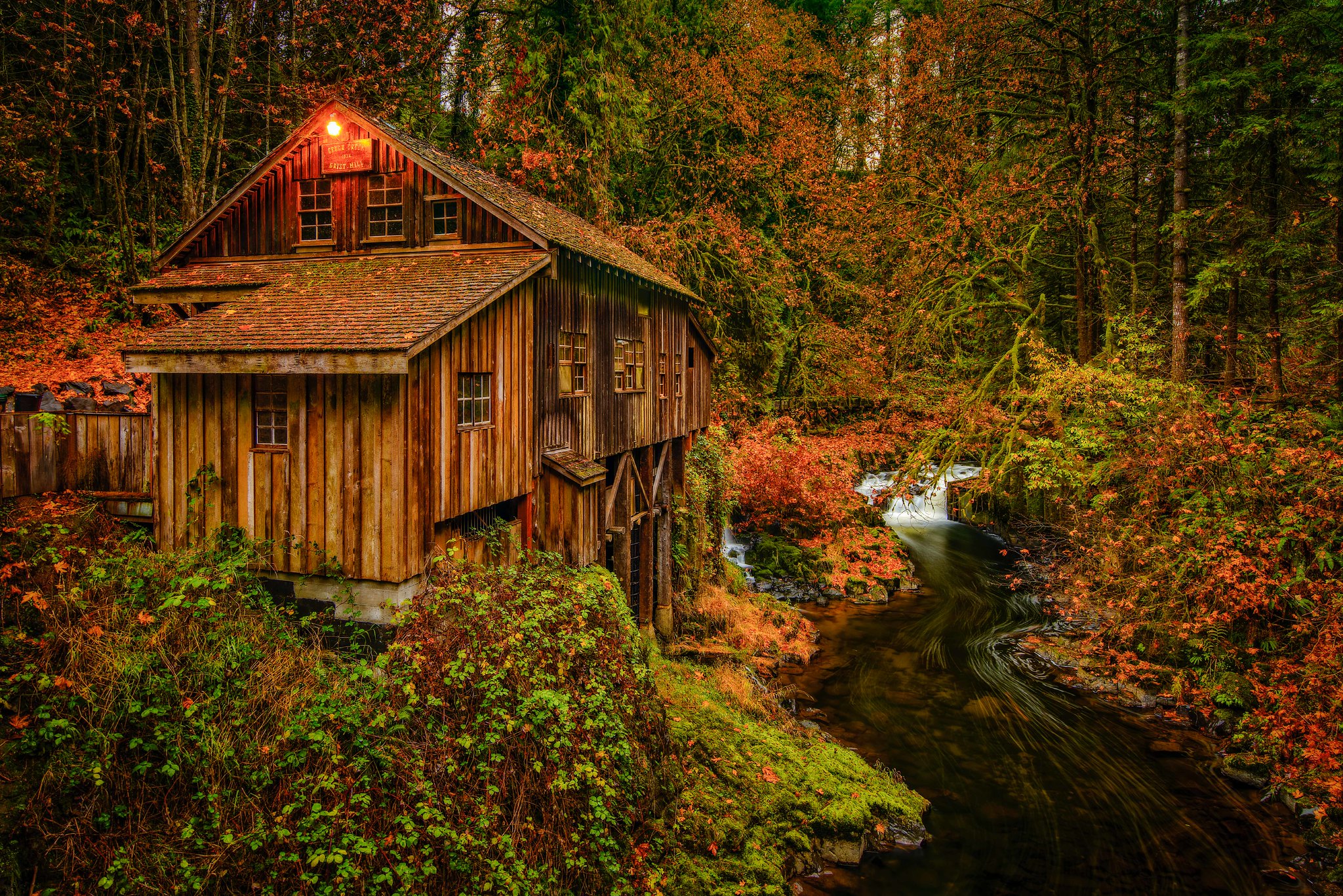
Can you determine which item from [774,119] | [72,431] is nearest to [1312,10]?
[774,119]

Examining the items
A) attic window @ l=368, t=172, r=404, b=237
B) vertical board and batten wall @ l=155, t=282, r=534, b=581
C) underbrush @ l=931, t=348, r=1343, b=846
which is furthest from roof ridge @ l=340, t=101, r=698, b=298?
underbrush @ l=931, t=348, r=1343, b=846

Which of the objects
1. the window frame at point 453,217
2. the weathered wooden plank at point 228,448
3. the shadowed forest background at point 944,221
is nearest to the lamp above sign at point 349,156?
the window frame at point 453,217

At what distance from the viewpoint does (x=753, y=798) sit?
8.94m

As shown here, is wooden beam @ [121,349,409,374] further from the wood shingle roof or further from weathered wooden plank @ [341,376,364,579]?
weathered wooden plank @ [341,376,364,579]

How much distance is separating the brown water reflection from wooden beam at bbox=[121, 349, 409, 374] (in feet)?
25.4

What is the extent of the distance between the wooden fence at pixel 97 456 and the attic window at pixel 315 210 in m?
3.46

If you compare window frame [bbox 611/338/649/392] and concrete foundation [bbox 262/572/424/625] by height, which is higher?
window frame [bbox 611/338/649/392]

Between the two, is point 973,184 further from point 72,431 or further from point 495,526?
point 72,431

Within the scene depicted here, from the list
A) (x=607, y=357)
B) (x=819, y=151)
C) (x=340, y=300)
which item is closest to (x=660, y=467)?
(x=607, y=357)

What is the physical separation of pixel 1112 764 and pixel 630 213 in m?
19.6

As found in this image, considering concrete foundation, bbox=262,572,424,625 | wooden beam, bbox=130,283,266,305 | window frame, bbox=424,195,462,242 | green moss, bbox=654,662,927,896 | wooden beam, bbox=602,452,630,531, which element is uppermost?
window frame, bbox=424,195,462,242

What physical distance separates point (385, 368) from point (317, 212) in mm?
5001

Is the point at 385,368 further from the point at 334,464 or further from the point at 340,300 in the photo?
the point at 340,300

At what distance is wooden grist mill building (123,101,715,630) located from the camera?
307 inches
